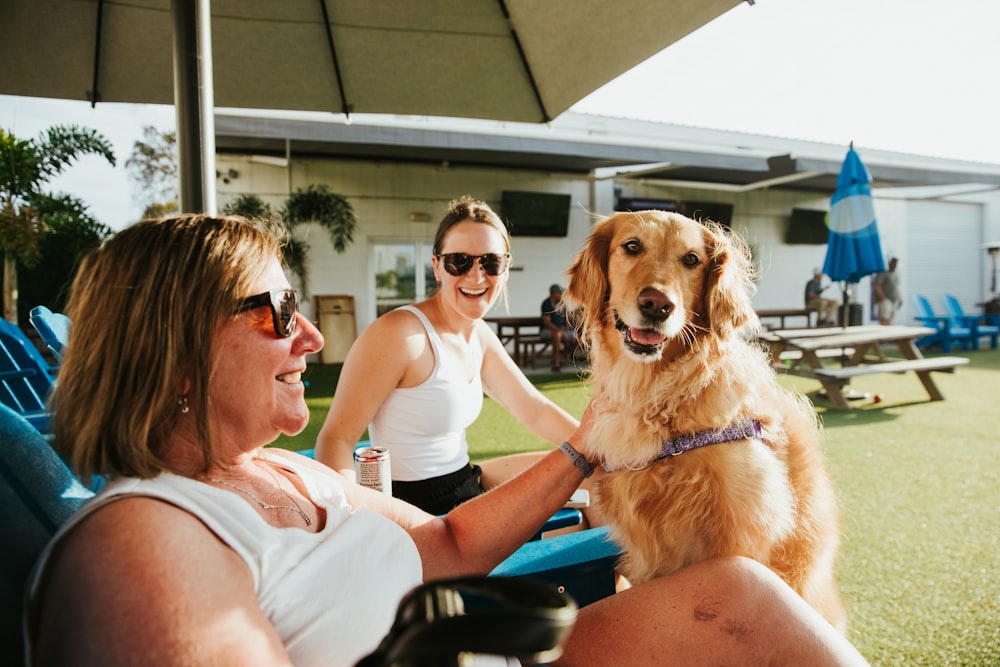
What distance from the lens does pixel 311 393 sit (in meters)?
8.58

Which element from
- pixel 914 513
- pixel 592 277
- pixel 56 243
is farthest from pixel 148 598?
pixel 56 243

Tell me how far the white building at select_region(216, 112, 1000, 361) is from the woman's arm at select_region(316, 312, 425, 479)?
28.5 feet

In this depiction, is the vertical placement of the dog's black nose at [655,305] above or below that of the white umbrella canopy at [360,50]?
below

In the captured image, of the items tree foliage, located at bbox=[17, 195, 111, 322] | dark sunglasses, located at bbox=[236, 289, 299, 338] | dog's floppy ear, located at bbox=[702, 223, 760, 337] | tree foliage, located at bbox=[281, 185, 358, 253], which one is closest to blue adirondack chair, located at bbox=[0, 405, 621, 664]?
dark sunglasses, located at bbox=[236, 289, 299, 338]

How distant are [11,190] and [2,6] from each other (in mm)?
8319

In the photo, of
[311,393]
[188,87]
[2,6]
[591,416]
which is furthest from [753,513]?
[311,393]

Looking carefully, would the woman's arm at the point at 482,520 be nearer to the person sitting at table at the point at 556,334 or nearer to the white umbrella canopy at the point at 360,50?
the white umbrella canopy at the point at 360,50

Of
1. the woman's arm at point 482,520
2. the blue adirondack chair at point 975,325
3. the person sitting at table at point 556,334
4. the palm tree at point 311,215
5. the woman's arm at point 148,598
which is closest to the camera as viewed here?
the woman's arm at point 148,598

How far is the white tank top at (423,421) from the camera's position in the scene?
2.36m

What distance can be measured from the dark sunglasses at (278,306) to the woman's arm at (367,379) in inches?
38.6

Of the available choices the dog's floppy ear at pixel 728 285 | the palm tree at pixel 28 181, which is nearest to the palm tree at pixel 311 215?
the palm tree at pixel 28 181

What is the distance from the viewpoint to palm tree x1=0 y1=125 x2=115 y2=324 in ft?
29.3

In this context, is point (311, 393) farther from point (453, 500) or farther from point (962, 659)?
point (962, 659)

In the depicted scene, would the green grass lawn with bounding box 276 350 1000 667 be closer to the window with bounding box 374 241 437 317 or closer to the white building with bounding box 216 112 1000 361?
the white building with bounding box 216 112 1000 361
